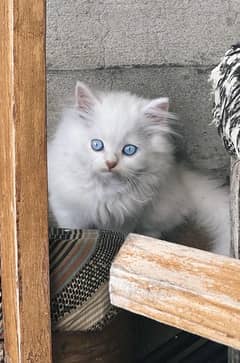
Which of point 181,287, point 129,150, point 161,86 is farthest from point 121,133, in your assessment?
point 181,287

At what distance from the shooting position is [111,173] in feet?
4.26

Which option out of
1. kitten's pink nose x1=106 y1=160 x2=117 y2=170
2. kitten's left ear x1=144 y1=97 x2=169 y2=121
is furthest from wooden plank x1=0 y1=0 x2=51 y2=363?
kitten's left ear x1=144 y1=97 x2=169 y2=121

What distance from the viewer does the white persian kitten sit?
1315 millimetres

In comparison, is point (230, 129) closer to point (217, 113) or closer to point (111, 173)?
point (217, 113)

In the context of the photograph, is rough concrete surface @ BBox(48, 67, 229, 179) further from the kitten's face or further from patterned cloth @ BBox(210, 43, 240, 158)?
patterned cloth @ BBox(210, 43, 240, 158)

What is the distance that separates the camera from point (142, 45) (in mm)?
1578

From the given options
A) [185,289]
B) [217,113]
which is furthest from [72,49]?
[185,289]

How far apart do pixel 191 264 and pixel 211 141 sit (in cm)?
83

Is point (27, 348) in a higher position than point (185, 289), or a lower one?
lower

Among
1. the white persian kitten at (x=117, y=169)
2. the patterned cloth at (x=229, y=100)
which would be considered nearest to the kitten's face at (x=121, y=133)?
the white persian kitten at (x=117, y=169)

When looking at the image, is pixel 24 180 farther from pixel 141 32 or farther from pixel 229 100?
pixel 141 32

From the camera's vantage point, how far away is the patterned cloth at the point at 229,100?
97 cm

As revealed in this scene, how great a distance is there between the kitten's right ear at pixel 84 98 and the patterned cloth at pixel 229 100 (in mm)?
335

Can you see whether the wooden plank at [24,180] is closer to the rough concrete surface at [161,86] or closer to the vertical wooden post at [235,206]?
the vertical wooden post at [235,206]
